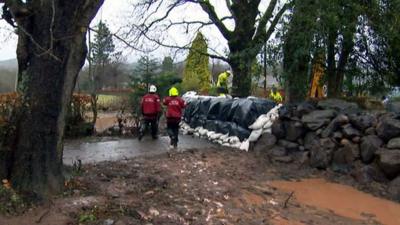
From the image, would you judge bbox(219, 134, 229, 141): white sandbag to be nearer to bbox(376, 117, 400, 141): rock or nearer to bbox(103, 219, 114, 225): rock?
bbox(376, 117, 400, 141): rock

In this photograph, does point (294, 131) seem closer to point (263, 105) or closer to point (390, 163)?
point (263, 105)

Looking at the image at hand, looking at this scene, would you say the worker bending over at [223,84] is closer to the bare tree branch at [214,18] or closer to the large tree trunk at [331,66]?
the bare tree branch at [214,18]

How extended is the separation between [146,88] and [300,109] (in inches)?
257

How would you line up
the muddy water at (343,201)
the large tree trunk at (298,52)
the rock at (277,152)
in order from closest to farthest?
the muddy water at (343,201) < the rock at (277,152) < the large tree trunk at (298,52)

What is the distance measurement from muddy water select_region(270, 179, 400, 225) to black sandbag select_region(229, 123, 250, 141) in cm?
327

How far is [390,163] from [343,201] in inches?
54.0

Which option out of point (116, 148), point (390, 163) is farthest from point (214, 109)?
point (390, 163)

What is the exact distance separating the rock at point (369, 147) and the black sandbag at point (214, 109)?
571cm

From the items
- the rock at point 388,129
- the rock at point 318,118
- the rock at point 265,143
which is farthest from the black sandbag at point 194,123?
the rock at point 388,129

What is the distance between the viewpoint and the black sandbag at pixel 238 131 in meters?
13.2

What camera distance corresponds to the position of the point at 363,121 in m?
10.7

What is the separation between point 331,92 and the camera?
1364 centimetres

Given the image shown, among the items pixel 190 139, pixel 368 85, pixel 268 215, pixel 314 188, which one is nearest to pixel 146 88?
pixel 190 139

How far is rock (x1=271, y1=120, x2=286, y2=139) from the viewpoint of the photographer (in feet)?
40.0
